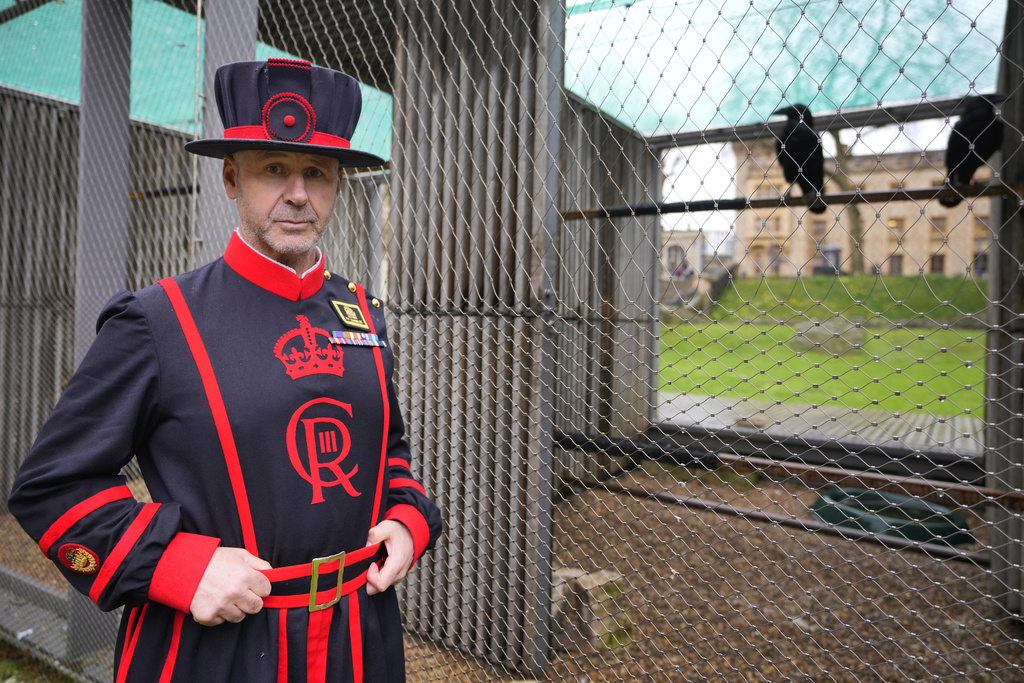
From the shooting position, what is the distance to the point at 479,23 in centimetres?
247

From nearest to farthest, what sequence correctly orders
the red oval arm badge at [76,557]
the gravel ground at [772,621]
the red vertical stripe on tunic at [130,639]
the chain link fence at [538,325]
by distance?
1. the red oval arm badge at [76,557]
2. the red vertical stripe on tunic at [130,639]
3. the chain link fence at [538,325]
4. the gravel ground at [772,621]

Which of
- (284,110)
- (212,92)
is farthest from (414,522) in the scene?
(212,92)

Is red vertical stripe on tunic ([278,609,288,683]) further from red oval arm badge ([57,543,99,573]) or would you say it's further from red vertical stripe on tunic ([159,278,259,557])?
red oval arm badge ([57,543,99,573])

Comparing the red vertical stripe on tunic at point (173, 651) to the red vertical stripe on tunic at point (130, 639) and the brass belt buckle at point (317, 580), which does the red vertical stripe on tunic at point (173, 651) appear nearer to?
the red vertical stripe on tunic at point (130, 639)

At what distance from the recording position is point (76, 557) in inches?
38.1

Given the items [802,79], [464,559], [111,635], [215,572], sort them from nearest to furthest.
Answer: [215,572] < [464,559] < [111,635] < [802,79]

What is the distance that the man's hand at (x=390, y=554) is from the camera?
3.90ft

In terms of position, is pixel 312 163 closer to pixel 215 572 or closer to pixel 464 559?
pixel 215 572

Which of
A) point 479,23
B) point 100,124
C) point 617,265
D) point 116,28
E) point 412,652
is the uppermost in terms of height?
point 116,28

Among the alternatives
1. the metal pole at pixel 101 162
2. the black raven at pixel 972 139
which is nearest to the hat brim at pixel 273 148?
the metal pole at pixel 101 162

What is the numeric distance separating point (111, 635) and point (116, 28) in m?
2.75

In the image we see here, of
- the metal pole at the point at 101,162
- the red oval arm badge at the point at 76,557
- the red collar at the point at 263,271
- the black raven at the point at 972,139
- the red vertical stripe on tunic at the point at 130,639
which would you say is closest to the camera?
the red oval arm badge at the point at 76,557

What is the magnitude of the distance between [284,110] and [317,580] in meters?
0.81

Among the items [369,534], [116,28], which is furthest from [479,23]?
[369,534]
